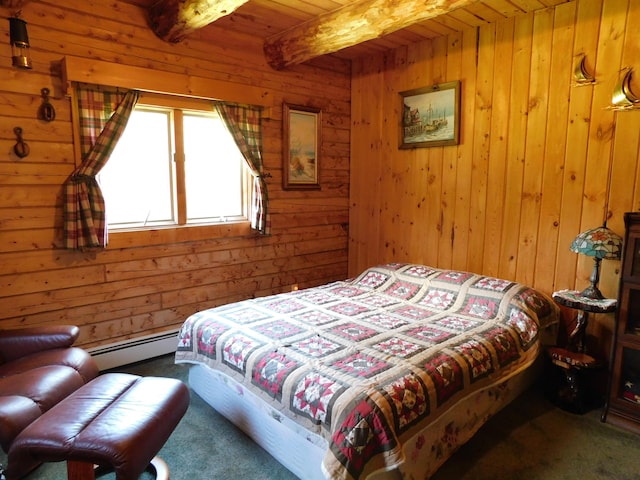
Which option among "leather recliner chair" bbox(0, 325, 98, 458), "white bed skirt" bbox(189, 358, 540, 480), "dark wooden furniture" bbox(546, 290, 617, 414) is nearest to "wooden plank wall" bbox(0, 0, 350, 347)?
"leather recliner chair" bbox(0, 325, 98, 458)

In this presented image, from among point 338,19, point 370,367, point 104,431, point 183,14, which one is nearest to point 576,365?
point 370,367

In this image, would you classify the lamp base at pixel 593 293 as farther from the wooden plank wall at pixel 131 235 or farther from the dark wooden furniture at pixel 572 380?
the wooden plank wall at pixel 131 235

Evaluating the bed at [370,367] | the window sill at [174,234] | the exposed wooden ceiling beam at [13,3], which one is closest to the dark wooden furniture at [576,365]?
the bed at [370,367]

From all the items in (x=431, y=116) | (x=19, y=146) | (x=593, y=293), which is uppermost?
(x=431, y=116)

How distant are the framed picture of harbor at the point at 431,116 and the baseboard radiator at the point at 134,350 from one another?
2.66 m

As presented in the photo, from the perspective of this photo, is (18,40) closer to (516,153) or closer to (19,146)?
(19,146)

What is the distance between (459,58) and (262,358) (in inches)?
112

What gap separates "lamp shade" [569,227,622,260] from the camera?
96.1 inches

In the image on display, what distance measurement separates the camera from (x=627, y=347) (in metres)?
2.37

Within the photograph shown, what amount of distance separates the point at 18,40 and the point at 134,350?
213 cm

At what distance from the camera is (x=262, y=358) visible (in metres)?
2.10

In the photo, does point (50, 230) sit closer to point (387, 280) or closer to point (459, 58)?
point (387, 280)

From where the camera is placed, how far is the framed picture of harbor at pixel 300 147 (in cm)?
384

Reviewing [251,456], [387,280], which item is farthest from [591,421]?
[251,456]
